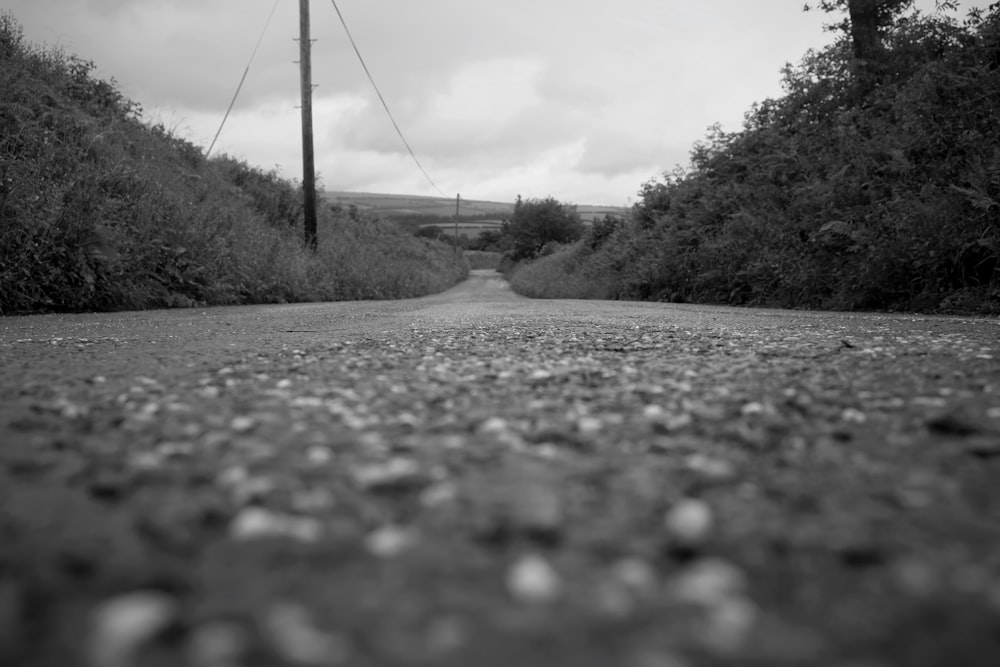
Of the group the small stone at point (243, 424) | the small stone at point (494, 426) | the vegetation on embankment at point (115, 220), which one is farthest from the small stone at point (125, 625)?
the vegetation on embankment at point (115, 220)

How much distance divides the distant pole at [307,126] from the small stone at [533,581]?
2021 centimetres

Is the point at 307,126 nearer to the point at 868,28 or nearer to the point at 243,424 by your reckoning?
the point at 868,28

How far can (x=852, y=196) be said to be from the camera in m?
14.4

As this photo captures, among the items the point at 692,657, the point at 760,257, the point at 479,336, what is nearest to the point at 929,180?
the point at 760,257

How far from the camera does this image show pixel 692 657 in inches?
37.9

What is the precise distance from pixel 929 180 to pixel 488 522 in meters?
14.2

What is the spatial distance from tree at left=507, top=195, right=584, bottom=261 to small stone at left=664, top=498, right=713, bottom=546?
167 ft

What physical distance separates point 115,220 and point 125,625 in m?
12.8

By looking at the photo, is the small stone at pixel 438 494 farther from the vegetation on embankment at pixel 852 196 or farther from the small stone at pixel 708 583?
the vegetation on embankment at pixel 852 196

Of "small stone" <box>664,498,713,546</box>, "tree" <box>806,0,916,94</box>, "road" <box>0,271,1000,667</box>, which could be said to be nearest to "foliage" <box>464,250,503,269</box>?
"tree" <box>806,0,916,94</box>

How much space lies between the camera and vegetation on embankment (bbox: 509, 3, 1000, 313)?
10984mm

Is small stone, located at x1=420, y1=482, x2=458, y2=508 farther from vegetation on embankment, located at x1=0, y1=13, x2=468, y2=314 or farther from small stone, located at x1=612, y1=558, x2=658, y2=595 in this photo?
vegetation on embankment, located at x1=0, y1=13, x2=468, y2=314

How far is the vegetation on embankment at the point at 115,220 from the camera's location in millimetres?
9773

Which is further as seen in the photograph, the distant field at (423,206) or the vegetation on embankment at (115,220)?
the distant field at (423,206)
